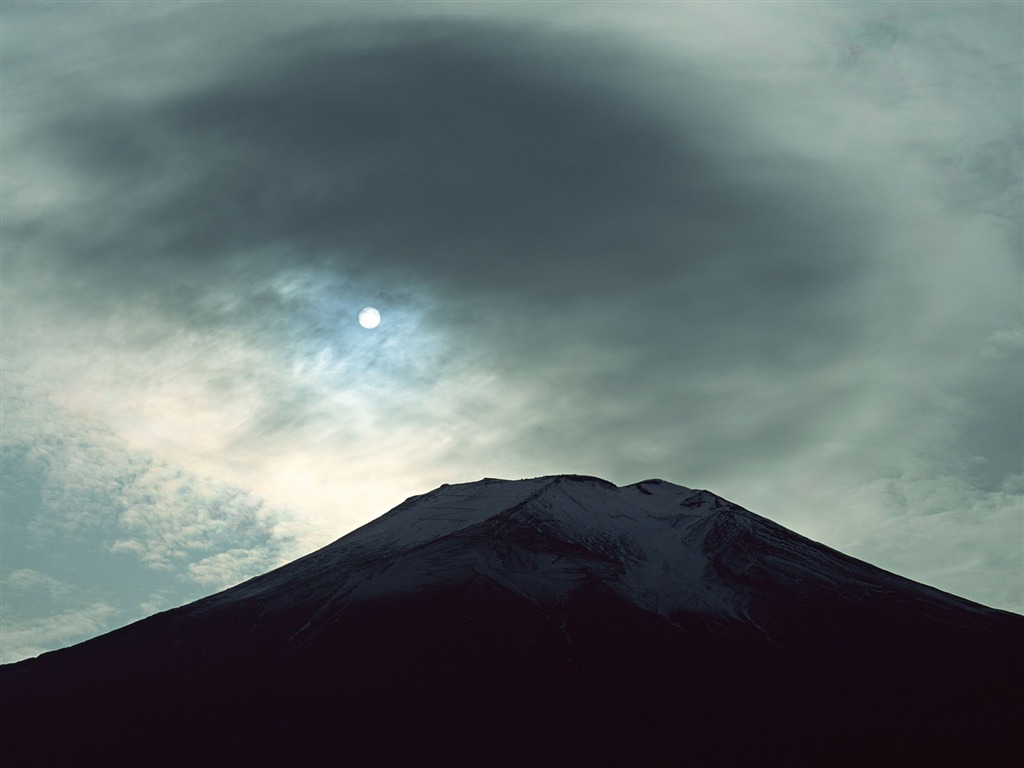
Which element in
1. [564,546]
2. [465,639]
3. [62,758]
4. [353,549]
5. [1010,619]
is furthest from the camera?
[353,549]

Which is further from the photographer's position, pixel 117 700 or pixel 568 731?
pixel 117 700

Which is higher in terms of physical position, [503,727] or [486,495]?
[486,495]

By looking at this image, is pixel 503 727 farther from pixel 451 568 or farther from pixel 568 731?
pixel 451 568

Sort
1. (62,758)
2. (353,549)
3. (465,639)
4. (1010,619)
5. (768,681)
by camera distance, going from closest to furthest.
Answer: (62,758), (768,681), (465,639), (1010,619), (353,549)

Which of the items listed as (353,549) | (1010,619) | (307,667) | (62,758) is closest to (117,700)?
(62,758)

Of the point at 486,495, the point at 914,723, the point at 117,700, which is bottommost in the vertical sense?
the point at 914,723

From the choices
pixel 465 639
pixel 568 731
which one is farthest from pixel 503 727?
pixel 465 639

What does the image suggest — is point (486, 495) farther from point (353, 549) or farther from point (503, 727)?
point (503, 727)
